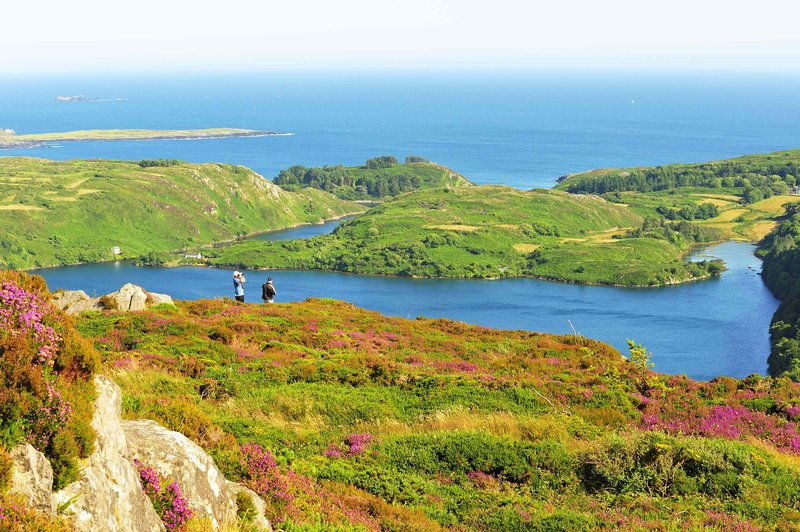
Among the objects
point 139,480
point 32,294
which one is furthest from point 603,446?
point 32,294

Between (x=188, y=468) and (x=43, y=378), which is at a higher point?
(x=43, y=378)

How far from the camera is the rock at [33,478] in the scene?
10.0m

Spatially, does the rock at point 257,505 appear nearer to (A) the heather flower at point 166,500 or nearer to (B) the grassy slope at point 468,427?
(B) the grassy slope at point 468,427

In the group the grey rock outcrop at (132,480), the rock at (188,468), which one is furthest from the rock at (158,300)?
the rock at (188,468)

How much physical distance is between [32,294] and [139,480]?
3416mm

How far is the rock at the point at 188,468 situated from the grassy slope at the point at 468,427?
5.26 ft

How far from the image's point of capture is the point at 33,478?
10.2m

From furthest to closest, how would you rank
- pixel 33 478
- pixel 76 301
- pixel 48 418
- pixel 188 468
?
pixel 76 301, pixel 188 468, pixel 48 418, pixel 33 478

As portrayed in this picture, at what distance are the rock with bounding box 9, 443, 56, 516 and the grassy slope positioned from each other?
17.8 ft

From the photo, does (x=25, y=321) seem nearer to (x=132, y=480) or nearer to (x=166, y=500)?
(x=132, y=480)

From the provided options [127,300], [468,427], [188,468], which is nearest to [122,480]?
[188,468]

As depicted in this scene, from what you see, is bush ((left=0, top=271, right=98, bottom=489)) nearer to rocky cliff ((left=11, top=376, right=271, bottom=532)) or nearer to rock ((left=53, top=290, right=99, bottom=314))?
rocky cliff ((left=11, top=376, right=271, bottom=532))

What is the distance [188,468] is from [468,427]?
37.2 ft

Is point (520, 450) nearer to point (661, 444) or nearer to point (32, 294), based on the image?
point (661, 444)
